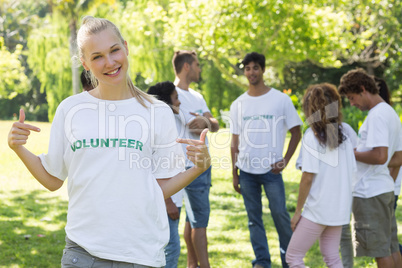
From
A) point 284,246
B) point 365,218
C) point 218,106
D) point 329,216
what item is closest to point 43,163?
point 329,216

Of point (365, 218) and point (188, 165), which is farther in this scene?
point (188, 165)

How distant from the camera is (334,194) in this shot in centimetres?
412

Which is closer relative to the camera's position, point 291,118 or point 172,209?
point 172,209

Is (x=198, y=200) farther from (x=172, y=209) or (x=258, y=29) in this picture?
(x=258, y=29)

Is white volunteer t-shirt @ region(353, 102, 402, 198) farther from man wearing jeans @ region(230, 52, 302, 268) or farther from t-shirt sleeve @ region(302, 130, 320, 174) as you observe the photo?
man wearing jeans @ region(230, 52, 302, 268)

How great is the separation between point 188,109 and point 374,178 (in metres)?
1.95

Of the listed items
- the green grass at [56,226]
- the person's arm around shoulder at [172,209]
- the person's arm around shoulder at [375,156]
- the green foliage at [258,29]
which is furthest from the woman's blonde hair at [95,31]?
the green foliage at [258,29]

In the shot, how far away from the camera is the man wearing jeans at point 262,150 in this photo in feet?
17.5

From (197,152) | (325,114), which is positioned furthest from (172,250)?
(197,152)

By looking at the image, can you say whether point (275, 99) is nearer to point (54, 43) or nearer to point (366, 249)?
point (366, 249)

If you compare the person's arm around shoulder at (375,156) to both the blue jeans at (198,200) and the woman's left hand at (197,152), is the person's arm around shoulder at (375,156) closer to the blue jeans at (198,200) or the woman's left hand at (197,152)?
the blue jeans at (198,200)

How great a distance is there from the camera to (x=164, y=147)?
2.57 metres

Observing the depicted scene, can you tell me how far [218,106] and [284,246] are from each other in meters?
24.6

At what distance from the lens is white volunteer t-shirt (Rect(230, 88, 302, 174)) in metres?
5.40
